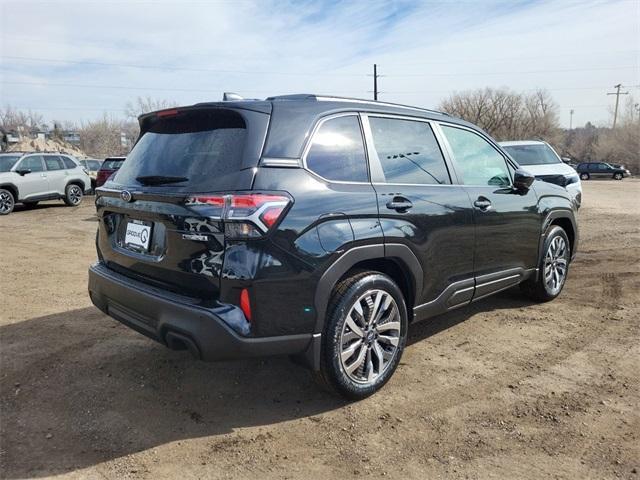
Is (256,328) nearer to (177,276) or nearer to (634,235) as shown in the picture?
(177,276)

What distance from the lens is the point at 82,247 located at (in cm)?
856

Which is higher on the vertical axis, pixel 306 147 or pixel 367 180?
pixel 306 147

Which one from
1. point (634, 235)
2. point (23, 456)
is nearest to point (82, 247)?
point (23, 456)

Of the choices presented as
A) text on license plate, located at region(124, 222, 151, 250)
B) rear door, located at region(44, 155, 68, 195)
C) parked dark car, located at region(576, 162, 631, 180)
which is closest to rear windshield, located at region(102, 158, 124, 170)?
rear door, located at region(44, 155, 68, 195)

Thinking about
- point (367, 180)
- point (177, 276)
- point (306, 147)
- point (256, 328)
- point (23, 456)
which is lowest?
point (23, 456)

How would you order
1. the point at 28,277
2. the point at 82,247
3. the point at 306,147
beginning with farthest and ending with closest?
the point at 82,247, the point at 28,277, the point at 306,147

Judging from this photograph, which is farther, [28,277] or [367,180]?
[28,277]

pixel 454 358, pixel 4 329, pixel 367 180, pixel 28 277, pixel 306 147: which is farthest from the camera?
pixel 28 277

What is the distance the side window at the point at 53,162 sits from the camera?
Result: 598 inches

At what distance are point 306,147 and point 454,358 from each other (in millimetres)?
2062

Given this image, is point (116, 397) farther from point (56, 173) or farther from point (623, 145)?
point (623, 145)

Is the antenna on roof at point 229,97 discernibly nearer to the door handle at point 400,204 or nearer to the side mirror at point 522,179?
the door handle at point 400,204

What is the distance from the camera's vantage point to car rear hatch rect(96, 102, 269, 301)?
262 cm

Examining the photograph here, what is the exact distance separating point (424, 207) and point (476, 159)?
1.13 m
